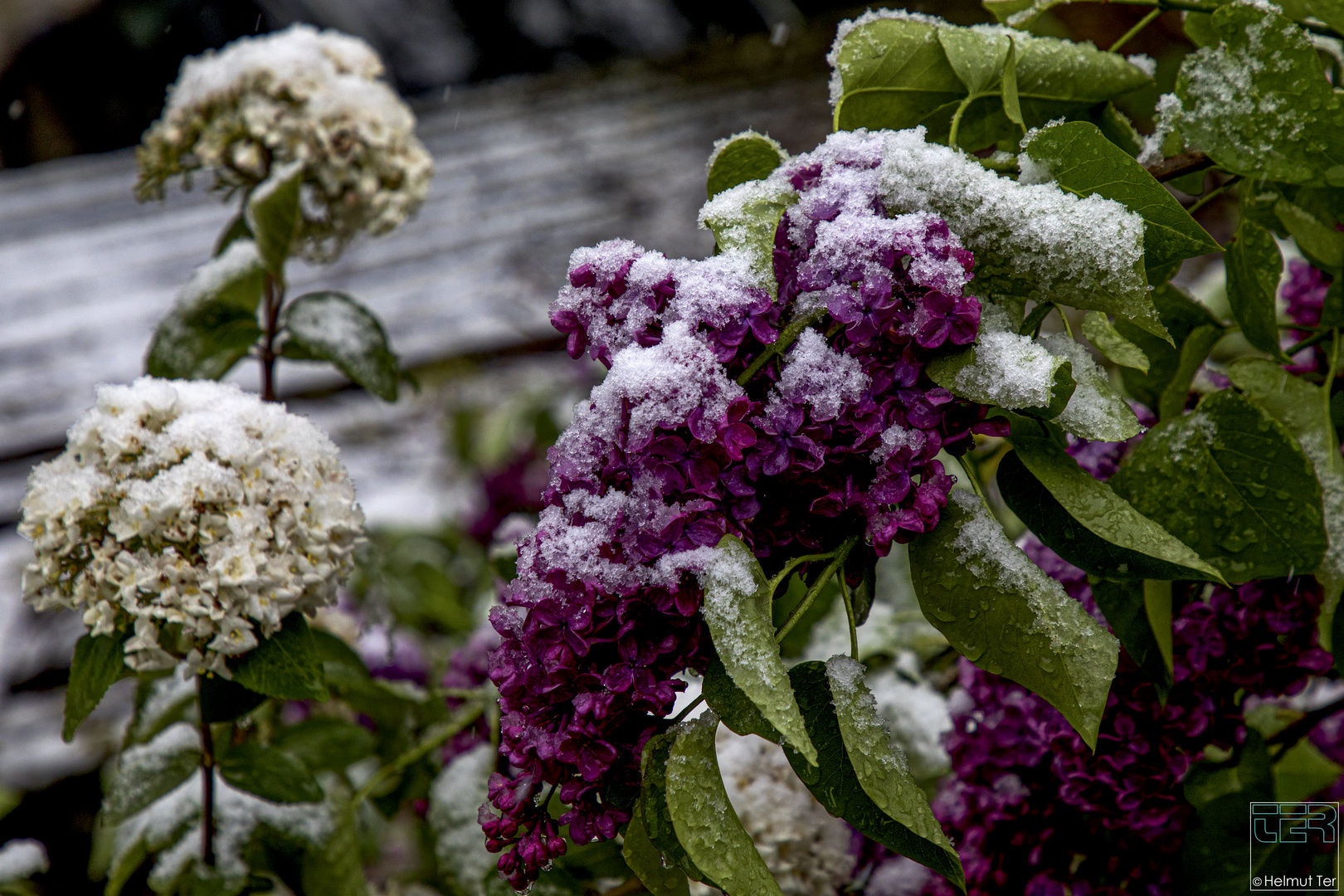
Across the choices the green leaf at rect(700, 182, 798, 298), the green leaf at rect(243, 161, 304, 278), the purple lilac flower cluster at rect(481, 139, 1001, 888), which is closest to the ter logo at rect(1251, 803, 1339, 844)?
the purple lilac flower cluster at rect(481, 139, 1001, 888)

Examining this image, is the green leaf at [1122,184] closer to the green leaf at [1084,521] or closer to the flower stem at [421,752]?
the green leaf at [1084,521]

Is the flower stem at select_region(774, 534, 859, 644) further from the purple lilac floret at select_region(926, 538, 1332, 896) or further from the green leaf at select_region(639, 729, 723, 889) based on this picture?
the purple lilac floret at select_region(926, 538, 1332, 896)

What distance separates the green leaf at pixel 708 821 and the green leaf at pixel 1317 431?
0.39 metres

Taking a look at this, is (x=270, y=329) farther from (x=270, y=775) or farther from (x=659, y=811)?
(x=659, y=811)

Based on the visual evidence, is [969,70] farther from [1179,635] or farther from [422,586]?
[422,586]

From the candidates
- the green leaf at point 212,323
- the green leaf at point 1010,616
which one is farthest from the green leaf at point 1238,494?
the green leaf at point 212,323

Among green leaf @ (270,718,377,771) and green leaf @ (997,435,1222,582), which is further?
green leaf @ (270,718,377,771)

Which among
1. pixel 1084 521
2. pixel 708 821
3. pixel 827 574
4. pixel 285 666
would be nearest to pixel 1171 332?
pixel 1084 521

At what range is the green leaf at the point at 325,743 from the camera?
960mm

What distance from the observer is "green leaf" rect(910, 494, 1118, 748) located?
0.48 m

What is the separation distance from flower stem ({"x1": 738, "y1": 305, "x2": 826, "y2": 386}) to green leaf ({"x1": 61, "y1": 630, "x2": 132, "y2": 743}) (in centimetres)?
52

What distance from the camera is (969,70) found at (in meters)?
0.57

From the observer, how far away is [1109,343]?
1.89 ft

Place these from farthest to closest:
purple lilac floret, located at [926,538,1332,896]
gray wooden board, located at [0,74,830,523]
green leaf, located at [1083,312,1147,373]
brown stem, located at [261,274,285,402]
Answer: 1. gray wooden board, located at [0,74,830,523]
2. brown stem, located at [261,274,285,402]
3. purple lilac floret, located at [926,538,1332,896]
4. green leaf, located at [1083,312,1147,373]
